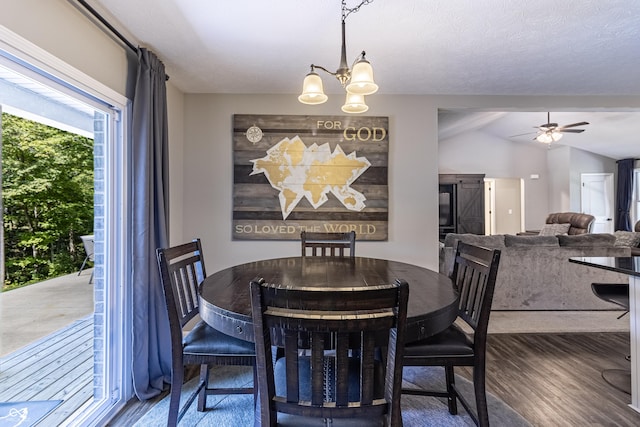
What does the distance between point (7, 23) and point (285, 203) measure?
2177mm

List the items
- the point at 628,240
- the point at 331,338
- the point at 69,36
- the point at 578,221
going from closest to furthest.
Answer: the point at 331,338
the point at 69,36
the point at 628,240
the point at 578,221

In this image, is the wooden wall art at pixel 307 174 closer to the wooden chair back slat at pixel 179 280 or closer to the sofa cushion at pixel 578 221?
A: the wooden chair back slat at pixel 179 280

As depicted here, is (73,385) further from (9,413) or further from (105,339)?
(105,339)

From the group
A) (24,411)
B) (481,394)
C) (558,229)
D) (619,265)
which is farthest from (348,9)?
(558,229)

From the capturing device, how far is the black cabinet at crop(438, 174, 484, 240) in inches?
296

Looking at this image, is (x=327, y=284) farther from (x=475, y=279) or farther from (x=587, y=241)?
(x=587, y=241)

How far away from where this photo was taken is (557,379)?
87.4 inches

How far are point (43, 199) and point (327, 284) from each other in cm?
169

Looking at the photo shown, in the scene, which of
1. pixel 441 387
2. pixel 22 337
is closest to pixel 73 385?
pixel 22 337

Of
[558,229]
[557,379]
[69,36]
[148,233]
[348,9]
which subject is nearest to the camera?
[69,36]

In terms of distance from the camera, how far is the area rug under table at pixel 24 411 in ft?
5.75

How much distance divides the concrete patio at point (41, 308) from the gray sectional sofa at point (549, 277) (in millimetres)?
3307

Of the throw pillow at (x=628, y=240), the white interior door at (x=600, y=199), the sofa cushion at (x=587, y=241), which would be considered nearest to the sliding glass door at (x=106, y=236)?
the sofa cushion at (x=587, y=241)

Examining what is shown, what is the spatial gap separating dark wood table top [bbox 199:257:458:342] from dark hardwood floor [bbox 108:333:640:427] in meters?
1.02
